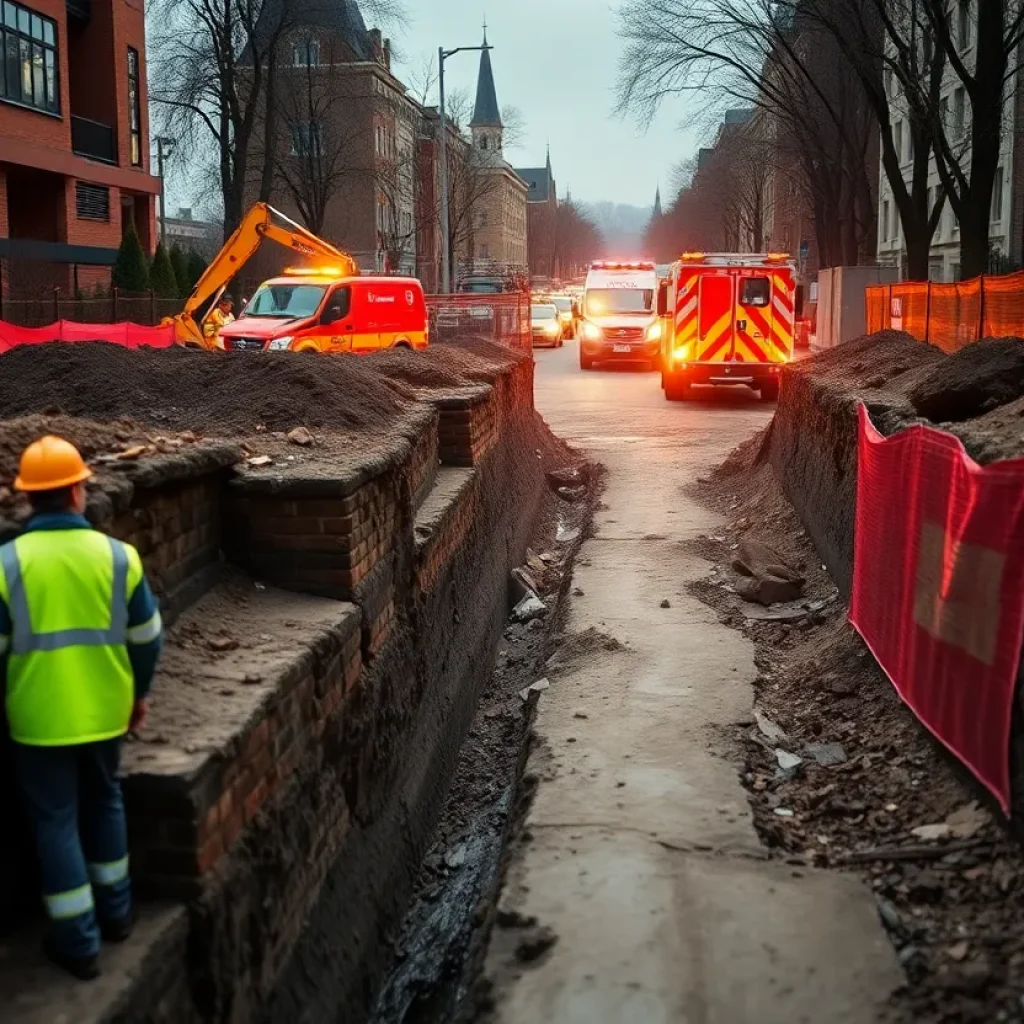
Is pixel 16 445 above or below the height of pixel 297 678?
above

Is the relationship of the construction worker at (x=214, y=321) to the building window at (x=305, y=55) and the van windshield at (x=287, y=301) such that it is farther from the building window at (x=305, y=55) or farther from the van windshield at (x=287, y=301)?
the building window at (x=305, y=55)

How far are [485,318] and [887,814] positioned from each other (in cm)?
2034

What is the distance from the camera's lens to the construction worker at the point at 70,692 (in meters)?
3.32

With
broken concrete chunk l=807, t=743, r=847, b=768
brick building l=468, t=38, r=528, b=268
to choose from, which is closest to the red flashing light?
broken concrete chunk l=807, t=743, r=847, b=768

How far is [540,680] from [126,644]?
15.9 feet

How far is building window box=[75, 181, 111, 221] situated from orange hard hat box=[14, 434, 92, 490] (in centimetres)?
3159

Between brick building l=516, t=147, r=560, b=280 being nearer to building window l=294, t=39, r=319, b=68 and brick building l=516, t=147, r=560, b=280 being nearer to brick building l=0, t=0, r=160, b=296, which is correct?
building window l=294, t=39, r=319, b=68

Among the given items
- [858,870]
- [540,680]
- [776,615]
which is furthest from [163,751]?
[776,615]

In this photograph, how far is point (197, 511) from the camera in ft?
17.7

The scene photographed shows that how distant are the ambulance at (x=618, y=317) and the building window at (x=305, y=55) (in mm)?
17563

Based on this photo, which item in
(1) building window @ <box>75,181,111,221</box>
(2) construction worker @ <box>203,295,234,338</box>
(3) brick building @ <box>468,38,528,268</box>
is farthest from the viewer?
(3) brick building @ <box>468,38,528,268</box>

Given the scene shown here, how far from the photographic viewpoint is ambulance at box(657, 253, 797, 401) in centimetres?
2327

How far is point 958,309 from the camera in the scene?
665 inches

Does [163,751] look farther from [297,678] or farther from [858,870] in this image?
[858,870]
